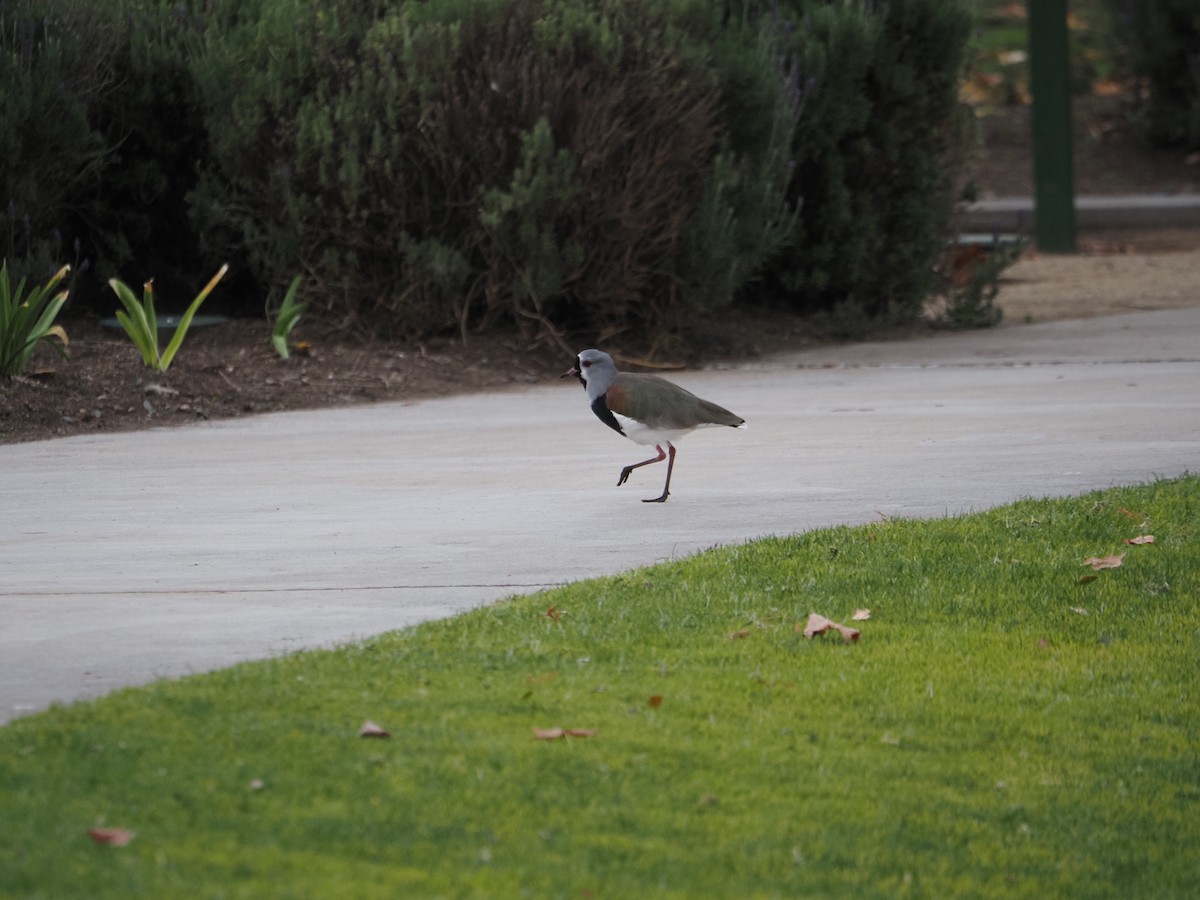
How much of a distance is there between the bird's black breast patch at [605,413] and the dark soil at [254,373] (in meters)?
3.72

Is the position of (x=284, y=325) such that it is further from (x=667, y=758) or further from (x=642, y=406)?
(x=667, y=758)

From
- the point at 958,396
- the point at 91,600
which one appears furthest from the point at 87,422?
the point at 958,396

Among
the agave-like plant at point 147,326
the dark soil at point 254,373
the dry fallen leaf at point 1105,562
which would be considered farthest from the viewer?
the agave-like plant at point 147,326

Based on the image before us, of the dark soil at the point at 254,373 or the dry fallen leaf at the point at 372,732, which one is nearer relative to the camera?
the dry fallen leaf at the point at 372,732

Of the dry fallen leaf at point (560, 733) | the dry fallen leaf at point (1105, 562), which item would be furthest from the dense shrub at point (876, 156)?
the dry fallen leaf at point (560, 733)

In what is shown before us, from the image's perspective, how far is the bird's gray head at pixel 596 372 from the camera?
8.27 metres

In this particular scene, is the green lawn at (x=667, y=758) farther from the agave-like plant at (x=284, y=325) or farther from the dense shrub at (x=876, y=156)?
the dense shrub at (x=876, y=156)

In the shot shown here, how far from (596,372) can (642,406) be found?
0.38 metres

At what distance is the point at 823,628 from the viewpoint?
5875 mm

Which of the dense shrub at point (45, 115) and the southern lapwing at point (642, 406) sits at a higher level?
the dense shrub at point (45, 115)

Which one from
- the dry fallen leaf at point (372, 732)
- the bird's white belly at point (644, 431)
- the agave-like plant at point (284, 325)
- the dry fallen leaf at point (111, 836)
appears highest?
the dry fallen leaf at point (111, 836)

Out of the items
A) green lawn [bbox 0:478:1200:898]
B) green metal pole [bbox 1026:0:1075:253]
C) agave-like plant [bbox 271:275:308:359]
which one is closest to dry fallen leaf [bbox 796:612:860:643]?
green lawn [bbox 0:478:1200:898]

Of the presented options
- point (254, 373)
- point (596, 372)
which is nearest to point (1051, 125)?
point (254, 373)

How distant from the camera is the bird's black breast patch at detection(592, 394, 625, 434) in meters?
8.08
